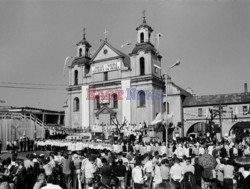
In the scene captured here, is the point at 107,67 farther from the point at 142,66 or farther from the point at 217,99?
the point at 217,99

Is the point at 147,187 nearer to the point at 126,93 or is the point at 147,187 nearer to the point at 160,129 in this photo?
the point at 160,129

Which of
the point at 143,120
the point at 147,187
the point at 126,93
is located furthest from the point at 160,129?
the point at 147,187

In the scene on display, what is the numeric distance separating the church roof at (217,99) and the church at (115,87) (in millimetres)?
6081

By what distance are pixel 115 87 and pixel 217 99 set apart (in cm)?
1753

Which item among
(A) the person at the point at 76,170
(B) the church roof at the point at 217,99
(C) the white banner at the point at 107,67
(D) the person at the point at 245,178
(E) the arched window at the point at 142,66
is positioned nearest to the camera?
(D) the person at the point at 245,178

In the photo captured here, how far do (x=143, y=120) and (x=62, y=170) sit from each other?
1242 inches

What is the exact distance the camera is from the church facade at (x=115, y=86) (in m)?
43.9

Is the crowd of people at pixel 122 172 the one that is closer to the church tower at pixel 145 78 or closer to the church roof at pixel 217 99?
the church tower at pixel 145 78

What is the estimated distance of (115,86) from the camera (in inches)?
1817

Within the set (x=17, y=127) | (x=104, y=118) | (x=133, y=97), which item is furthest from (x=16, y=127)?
(x=133, y=97)

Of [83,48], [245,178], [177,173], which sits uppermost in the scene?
[83,48]

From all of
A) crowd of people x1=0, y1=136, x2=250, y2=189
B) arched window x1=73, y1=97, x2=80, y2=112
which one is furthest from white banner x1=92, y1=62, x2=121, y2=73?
crowd of people x1=0, y1=136, x2=250, y2=189

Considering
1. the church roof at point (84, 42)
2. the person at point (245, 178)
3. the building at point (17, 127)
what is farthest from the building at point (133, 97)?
the person at point (245, 178)

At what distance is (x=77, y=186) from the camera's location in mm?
→ 13227
